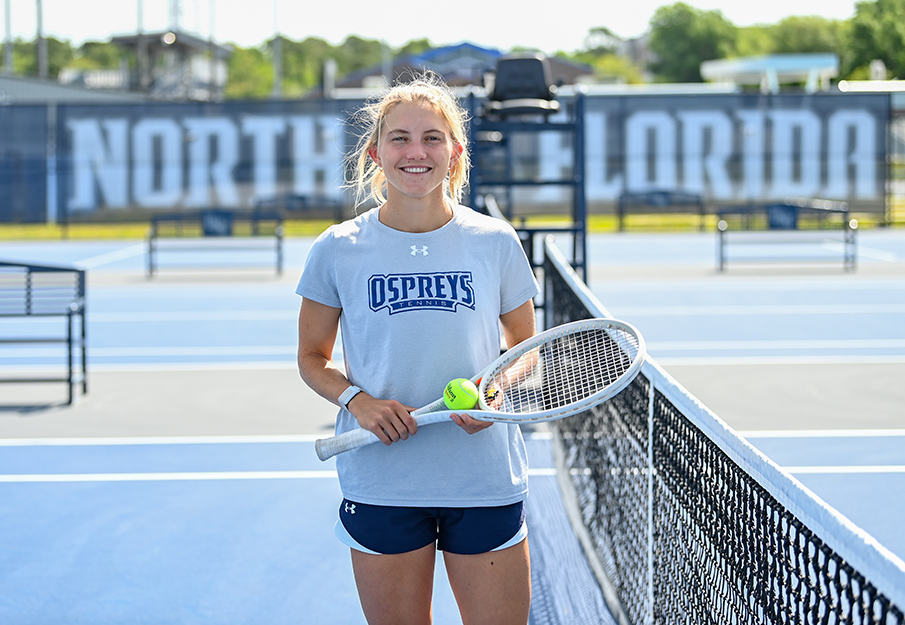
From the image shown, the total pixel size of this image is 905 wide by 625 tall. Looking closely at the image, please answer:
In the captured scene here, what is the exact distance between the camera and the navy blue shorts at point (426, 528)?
2.45m

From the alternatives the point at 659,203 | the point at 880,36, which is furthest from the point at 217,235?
the point at 880,36

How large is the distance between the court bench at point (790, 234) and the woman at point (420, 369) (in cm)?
1389

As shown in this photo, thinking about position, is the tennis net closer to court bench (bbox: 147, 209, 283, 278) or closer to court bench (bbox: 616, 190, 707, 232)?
court bench (bbox: 147, 209, 283, 278)

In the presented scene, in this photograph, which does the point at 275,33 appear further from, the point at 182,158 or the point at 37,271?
the point at 37,271

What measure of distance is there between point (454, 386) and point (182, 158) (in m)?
24.3

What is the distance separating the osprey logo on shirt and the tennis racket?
0.62 ft

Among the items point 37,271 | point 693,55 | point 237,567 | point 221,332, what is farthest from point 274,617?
point 693,55

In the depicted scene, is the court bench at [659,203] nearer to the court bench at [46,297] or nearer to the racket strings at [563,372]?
the court bench at [46,297]

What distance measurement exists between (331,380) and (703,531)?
1.16 m

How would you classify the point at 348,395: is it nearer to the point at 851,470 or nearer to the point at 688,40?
the point at 851,470

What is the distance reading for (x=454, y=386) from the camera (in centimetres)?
235

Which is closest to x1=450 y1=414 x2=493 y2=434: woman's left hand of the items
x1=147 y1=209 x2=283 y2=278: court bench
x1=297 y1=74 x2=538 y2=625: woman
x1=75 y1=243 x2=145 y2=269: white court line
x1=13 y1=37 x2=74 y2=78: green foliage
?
x1=297 y1=74 x2=538 y2=625: woman

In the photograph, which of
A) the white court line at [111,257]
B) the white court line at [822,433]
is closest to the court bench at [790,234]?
the white court line at [822,433]

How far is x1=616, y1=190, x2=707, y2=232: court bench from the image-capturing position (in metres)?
24.6
